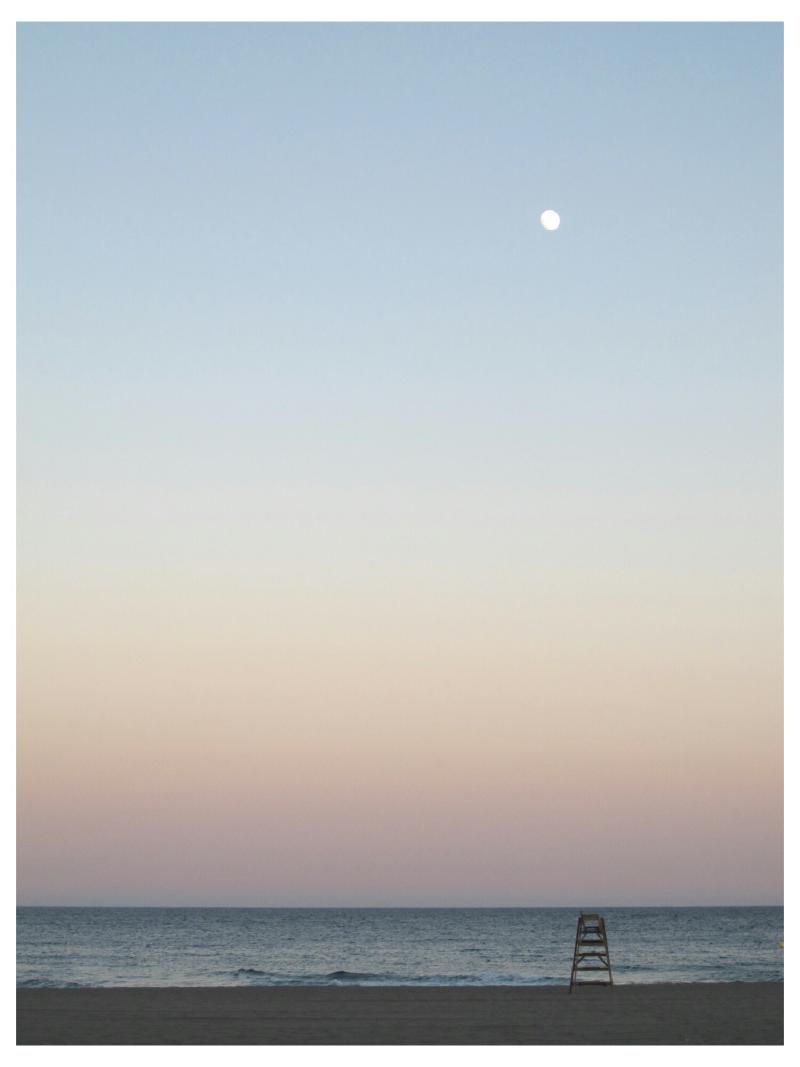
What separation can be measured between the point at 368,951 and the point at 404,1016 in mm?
57844

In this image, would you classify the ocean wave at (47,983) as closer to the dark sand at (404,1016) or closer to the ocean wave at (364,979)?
the ocean wave at (364,979)

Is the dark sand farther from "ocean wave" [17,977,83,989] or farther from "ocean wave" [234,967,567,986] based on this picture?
"ocean wave" [17,977,83,989]

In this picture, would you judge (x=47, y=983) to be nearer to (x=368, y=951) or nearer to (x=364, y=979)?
(x=364, y=979)

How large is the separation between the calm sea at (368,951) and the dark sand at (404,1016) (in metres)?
22.0

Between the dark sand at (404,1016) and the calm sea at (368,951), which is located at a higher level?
the dark sand at (404,1016)

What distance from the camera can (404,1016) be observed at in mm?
17031

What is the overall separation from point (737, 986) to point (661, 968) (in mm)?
40354

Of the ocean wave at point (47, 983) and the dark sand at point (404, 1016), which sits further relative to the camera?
the ocean wave at point (47, 983)

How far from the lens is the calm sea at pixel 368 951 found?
5184 cm

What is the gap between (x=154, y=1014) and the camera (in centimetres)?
1705

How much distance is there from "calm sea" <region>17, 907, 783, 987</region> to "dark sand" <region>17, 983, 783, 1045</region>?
22.0 metres

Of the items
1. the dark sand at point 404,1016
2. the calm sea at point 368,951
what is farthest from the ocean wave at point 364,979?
the dark sand at point 404,1016
